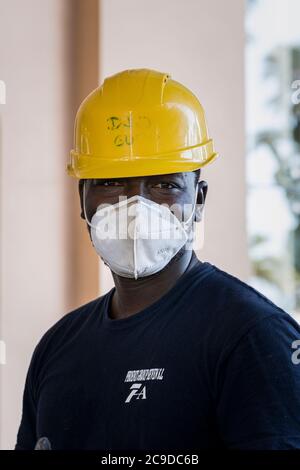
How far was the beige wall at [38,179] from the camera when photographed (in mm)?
2516

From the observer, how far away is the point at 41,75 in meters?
2.61

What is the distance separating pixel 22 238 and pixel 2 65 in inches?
19.7

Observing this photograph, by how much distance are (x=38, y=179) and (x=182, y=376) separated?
4.60 feet

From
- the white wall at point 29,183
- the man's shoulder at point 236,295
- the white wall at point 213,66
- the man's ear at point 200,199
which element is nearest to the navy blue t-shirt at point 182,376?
the man's shoulder at point 236,295

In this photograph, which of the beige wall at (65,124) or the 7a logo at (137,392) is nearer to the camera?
the 7a logo at (137,392)

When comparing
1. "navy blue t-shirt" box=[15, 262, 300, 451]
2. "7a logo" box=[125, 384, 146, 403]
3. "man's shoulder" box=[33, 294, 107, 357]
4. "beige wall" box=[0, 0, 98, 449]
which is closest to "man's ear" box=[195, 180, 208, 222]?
"navy blue t-shirt" box=[15, 262, 300, 451]

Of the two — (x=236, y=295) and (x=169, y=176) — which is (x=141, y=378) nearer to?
(x=236, y=295)

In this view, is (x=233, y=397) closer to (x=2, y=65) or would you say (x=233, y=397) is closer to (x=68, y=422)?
(x=68, y=422)

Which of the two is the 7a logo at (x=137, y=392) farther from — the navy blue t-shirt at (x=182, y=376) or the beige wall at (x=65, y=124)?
the beige wall at (x=65, y=124)

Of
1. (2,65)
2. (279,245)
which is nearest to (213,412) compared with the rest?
(2,65)

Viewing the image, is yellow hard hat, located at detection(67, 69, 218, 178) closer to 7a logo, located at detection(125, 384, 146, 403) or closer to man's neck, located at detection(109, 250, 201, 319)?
man's neck, located at detection(109, 250, 201, 319)

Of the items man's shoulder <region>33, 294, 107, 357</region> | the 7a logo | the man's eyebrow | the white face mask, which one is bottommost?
the 7a logo

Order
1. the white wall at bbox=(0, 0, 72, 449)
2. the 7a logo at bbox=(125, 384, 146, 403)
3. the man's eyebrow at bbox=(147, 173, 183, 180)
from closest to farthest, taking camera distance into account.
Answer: the 7a logo at bbox=(125, 384, 146, 403), the man's eyebrow at bbox=(147, 173, 183, 180), the white wall at bbox=(0, 0, 72, 449)

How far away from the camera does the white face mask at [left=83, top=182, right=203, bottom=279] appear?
142 centimetres
